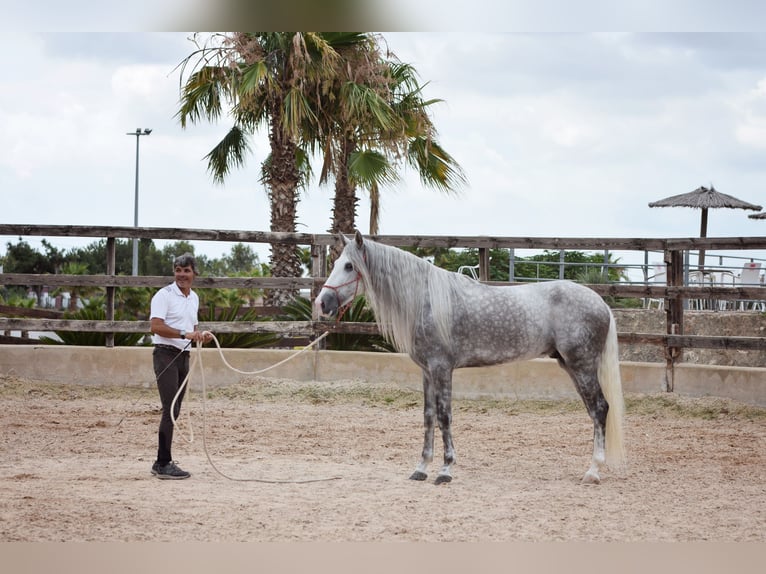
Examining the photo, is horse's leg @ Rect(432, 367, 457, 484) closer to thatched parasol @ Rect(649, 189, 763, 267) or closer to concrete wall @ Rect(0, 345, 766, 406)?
concrete wall @ Rect(0, 345, 766, 406)

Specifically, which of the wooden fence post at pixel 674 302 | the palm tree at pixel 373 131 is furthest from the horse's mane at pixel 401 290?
the palm tree at pixel 373 131

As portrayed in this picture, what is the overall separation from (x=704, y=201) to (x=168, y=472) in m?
14.4

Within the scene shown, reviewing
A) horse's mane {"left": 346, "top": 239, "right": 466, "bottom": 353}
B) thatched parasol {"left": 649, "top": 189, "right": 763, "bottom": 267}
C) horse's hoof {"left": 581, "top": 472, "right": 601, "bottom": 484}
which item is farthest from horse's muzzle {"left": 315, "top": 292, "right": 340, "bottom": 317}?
thatched parasol {"left": 649, "top": 189, "right": 763, "bottom": 267}

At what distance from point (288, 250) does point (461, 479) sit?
25.4 ft

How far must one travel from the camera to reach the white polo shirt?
4734mm

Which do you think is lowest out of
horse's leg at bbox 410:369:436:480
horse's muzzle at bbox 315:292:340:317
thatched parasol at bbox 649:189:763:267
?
horse's leg at bbox 410:369:436:480

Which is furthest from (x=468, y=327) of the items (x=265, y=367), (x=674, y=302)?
(x=265, y=367)

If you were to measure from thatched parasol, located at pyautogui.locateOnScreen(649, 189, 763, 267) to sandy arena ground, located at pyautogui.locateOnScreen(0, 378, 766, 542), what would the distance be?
33.1ft

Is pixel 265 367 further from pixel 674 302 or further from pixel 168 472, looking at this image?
pixel 674 302

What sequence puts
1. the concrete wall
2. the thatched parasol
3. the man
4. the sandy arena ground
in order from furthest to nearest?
the thatched parasol → the concrete wall → the man → the sandy arena ground

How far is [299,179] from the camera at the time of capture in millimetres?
13273

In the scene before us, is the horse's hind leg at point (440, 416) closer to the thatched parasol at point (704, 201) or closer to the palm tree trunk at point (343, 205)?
the palm tree trunk at point (343, 205)

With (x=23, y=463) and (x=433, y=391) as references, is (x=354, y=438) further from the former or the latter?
(x=23, y=463)
